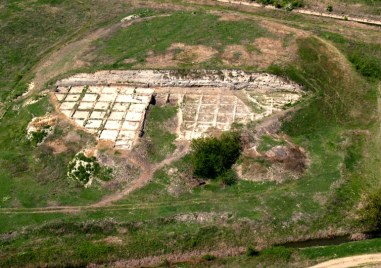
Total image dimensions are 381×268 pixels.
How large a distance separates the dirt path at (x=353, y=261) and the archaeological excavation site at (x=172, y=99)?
16.8 meters

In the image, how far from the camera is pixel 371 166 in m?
45.8

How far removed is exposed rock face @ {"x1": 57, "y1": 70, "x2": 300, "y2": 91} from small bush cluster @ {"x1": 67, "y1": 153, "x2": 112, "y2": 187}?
40.2 ft

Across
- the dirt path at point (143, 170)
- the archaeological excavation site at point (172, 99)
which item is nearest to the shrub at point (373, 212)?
the archaeological excavation site at point (172, 99)

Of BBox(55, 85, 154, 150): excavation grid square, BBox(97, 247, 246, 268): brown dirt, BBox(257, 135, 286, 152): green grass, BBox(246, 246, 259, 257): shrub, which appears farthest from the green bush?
BBox(246, 246, 259, 257): shrub

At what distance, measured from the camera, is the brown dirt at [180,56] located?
56.8m

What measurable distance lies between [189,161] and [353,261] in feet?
54.3

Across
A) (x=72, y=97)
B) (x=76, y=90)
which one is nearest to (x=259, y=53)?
(x=76, y=90)

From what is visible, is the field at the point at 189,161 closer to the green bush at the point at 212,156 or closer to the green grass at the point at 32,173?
the green grass at the point at 32,173

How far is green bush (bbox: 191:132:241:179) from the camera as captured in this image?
144 ft

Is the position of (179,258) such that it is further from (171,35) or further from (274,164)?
(171,35)

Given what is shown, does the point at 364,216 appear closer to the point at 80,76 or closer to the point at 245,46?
the point at 245,46

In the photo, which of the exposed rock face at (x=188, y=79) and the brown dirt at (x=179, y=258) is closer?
the brown dirt at (x=179, y=258)

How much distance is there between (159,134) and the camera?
4862cm

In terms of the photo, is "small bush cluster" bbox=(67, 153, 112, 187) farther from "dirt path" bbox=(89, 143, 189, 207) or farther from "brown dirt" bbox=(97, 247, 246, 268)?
"brown dirt" bbox=(97, 247, 246, 268)
